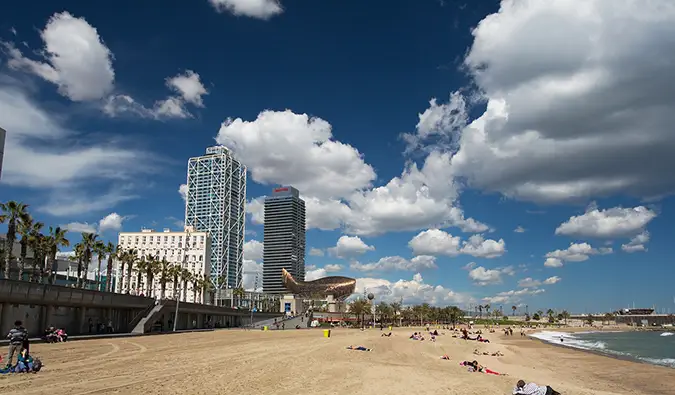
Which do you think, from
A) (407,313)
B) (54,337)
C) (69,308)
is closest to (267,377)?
(54,337)

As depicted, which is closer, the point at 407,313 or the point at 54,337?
the point at 54,337

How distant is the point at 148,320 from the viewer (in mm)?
54531

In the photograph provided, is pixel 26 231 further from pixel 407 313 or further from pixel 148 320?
pixel 407 313

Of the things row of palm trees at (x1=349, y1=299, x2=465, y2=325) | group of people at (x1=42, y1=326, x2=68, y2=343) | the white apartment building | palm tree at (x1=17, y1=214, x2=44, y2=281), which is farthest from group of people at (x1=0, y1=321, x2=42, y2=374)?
the white apartment building

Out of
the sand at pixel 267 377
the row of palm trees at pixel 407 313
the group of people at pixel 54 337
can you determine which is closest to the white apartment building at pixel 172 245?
the row of palm trees at pixel 407 313

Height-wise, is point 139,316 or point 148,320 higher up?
point 139,316

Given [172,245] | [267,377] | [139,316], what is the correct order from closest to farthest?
[267,377] < [139,316] < [172,245]

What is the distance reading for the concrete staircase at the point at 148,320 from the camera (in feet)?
172

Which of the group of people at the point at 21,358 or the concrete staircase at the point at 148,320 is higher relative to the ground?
the group of people at the point at 21,358

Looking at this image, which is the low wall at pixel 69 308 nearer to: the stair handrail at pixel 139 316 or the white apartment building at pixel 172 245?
the stair handrail at pixel 139 316

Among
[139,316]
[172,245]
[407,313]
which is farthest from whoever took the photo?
[172,245]

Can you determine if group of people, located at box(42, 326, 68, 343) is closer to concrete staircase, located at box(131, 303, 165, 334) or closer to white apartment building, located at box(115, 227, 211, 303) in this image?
concrete staircase, located at box(131, 303, 165, 334)

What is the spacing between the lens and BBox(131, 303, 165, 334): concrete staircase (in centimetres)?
5247

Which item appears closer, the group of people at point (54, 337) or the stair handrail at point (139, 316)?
the group of people at point (54, 337)
